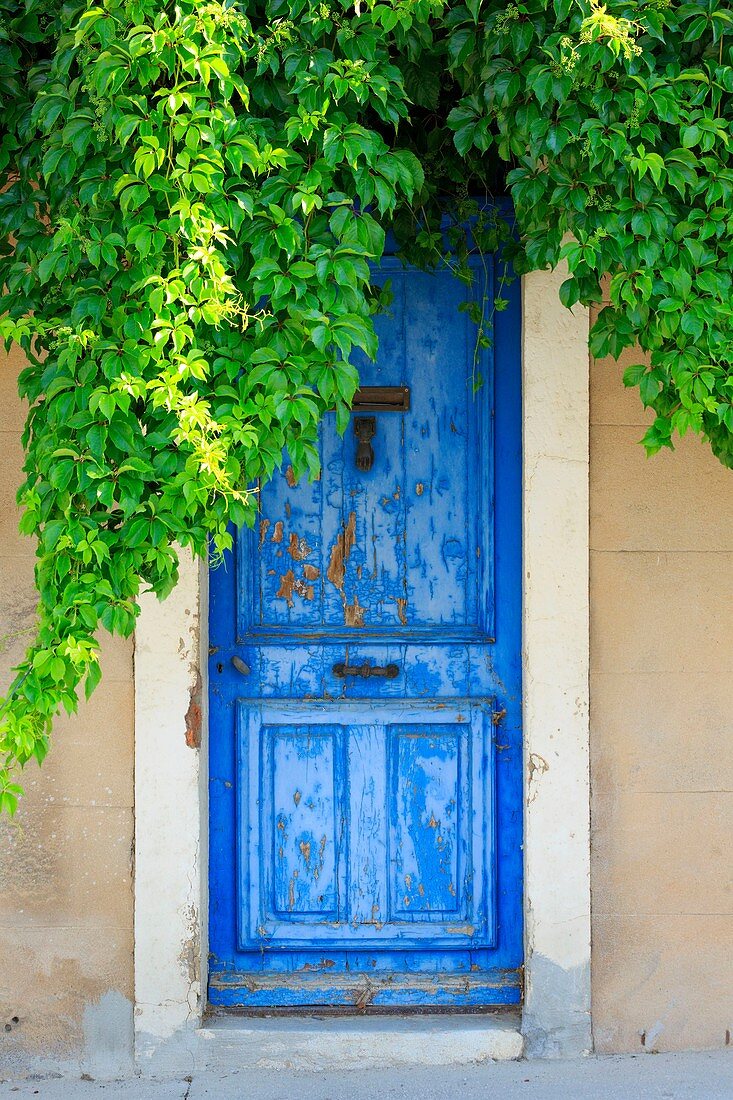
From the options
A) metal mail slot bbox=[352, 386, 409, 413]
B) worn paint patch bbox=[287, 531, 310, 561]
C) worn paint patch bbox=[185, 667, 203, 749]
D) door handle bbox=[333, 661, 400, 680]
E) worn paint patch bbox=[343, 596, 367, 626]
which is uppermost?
metal mail slot bbox=[352, 386, 409, 413]

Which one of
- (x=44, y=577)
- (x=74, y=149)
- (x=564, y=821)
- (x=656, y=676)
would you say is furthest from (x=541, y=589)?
(x=74, y=149)

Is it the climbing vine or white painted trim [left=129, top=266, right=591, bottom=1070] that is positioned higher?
the climbing vine

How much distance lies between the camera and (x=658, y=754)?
3.05 m

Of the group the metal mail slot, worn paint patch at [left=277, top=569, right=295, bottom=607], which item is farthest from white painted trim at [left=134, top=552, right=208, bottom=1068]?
the metal mail slot

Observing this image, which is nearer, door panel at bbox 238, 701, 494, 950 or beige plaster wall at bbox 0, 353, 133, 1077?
beige plaster wall at bbox 0, 353, 133, 1077

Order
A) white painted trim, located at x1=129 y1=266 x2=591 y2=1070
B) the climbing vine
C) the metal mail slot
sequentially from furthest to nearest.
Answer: the metal mail slot < white painted trim, located at x1=129 y1=266 x2=591 y2=1070 < the climbing vine

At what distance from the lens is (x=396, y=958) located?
10.6 ft

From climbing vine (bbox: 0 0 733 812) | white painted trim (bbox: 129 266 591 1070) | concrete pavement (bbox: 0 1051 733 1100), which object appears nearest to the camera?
climbing vine (bbox: 0 0 733 812)

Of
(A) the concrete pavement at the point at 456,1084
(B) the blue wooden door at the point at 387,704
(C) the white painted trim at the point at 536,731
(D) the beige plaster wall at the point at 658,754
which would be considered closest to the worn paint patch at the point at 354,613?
(B) the blue wooden door at the point at 387,704

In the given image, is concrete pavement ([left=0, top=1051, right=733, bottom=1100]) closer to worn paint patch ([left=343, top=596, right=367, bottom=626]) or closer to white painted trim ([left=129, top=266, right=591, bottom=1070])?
white painted trim ([left=129, top=266, right=591, bottom=1070])

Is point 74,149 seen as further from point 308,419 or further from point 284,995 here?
point 284,995

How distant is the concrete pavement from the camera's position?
289 cm

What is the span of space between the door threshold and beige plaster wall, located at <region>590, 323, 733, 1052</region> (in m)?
0.33

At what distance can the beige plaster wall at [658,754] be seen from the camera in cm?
305
